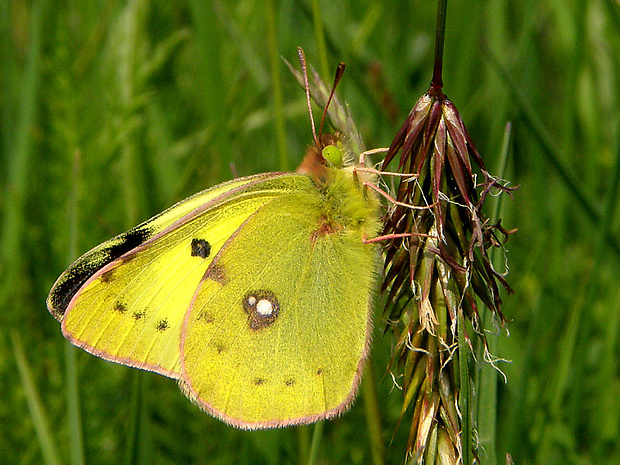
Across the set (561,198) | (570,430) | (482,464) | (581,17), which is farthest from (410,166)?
(581,17)

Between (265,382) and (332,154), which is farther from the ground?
(332,154)

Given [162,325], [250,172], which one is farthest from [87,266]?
[250,172]

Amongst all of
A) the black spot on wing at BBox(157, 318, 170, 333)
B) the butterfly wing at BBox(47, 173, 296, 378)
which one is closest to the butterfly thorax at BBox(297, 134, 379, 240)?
the butterfly wing at BBox(47, 173, 296, 378)

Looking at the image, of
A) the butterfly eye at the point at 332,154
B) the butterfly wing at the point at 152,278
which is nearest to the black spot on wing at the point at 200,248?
the butterfly wing at the point at 152,278

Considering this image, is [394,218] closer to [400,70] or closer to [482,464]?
[482,464]

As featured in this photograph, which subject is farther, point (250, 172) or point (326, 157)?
point (250, 172)

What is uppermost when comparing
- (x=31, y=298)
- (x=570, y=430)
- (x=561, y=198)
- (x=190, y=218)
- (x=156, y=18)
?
(x=156, y=18)

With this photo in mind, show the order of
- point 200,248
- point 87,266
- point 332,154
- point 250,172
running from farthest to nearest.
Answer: point 250,172
point 200,248
point 87,266
point 332,154

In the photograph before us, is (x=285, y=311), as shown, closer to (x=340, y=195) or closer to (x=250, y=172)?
(x=340, y=195)
